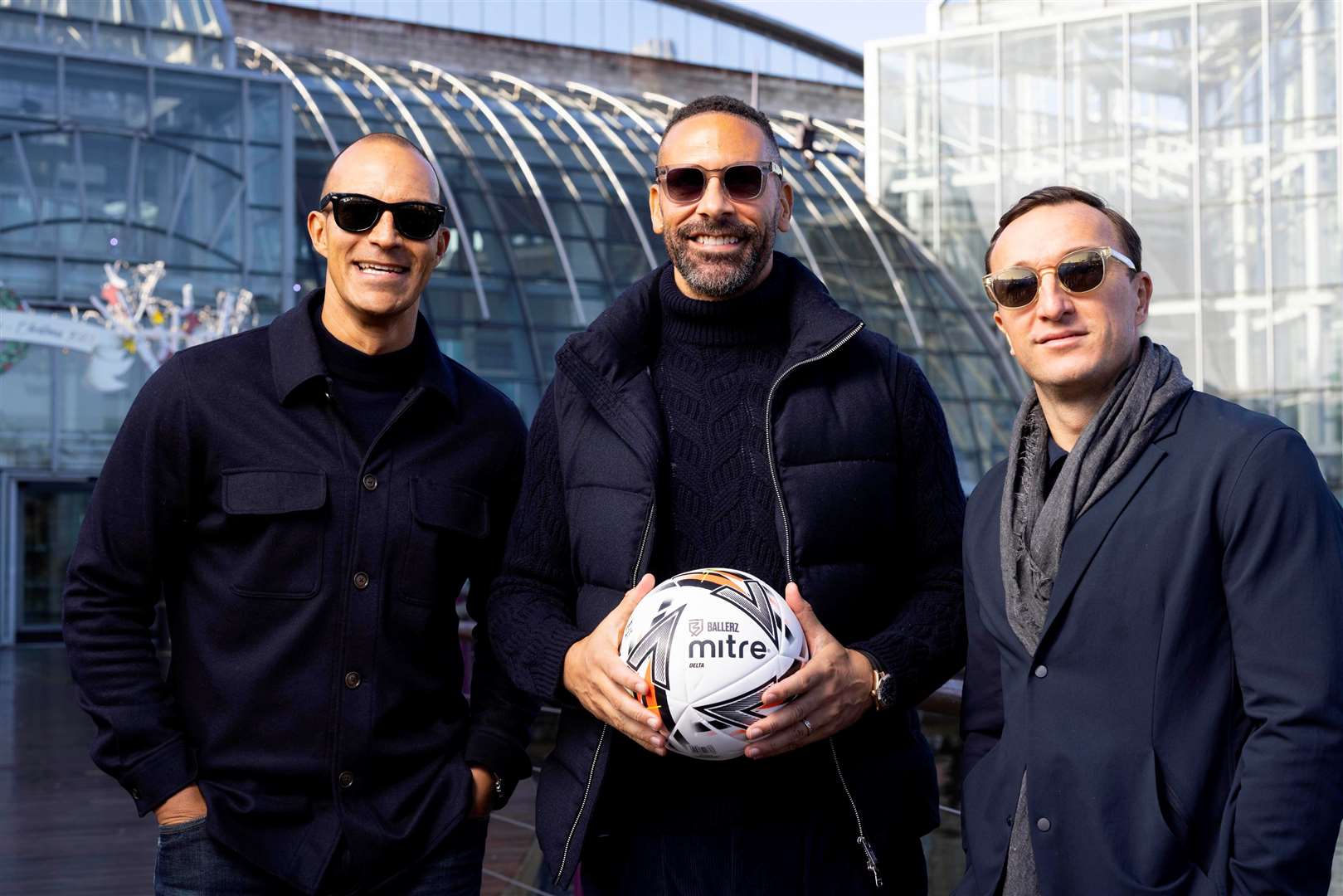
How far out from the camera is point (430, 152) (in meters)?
26.8

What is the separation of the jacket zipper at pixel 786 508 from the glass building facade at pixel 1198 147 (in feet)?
70.5

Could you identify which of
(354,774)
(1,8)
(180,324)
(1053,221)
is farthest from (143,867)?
(1,8)

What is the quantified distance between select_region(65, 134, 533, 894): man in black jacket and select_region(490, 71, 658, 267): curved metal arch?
22134mm

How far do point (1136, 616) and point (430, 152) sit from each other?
2533 cm

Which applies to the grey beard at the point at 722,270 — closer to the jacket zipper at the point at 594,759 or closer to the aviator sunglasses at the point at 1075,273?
the jacket zipper at the point at 594,759

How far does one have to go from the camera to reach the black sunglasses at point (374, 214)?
353cm

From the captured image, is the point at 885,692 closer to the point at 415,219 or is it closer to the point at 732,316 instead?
the point at 732,316

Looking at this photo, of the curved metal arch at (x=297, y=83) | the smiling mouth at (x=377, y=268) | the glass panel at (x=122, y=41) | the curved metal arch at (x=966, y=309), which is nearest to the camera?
the smiling mouth at (x=377, y=268)

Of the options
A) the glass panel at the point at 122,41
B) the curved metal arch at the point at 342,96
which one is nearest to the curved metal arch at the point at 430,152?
the curved metal arch at the point at 342,96

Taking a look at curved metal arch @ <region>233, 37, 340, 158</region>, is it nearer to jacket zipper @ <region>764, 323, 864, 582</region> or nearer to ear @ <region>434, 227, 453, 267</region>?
ear @ <region>434, 227, 453, 267</region>

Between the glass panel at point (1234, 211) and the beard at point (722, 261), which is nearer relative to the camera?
the beard at point (722, 261)

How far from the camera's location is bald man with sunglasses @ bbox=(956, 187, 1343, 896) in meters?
2.46

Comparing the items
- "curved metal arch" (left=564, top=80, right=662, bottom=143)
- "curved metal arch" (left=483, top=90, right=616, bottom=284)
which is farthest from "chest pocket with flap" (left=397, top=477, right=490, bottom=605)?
"curved metal arch" (left=564, top=80, right=662, bottom=143)

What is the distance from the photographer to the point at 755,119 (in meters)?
3.44
